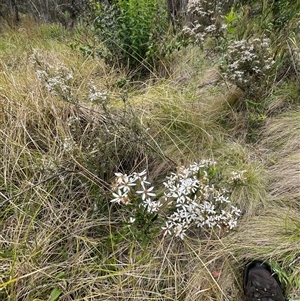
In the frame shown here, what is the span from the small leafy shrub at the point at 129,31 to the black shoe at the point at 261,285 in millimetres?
1643

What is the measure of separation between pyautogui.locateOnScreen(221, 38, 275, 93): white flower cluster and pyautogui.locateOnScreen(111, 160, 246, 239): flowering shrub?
0.78 m

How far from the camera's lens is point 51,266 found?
1210mm

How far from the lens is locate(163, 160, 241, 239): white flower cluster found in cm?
117

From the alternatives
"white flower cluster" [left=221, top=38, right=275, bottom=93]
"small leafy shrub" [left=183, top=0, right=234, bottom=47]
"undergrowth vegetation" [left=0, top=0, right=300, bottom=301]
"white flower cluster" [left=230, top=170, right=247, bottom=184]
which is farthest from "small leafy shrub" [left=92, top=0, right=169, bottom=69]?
"white flower cluster" [left=230, top=170, right=247, bottom=184]

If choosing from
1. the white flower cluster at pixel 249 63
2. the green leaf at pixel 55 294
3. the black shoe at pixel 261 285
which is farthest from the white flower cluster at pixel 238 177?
the green leaf at pixel 55 294

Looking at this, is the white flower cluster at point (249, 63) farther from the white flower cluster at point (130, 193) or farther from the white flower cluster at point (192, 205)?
the white flower cluster at point (130, 193)

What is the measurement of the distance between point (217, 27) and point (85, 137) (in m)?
1.31

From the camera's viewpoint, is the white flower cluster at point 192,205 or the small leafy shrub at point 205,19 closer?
the white flower cluster at point 192,205

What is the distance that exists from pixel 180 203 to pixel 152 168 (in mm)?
455

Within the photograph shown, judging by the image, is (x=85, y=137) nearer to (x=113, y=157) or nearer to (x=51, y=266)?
(x=113, y=157)

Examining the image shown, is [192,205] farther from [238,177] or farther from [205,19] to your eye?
[205,19]

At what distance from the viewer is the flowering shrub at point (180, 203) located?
1.13 metres

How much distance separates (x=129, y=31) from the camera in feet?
7.55

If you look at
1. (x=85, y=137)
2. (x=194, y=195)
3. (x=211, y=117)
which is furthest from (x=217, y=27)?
(x=194, y=195)
